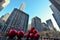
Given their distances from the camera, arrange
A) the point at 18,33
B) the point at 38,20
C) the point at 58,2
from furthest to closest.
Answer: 1. the point at 38,20
2. the point at 58,2
3. the point at 18,33

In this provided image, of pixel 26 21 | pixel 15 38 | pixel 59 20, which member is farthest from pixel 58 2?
pixel 15 38

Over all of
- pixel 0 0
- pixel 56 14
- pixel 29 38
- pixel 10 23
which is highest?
pixel 56 14

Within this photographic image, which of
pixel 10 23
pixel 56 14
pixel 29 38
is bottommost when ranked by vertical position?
pixel 29 38

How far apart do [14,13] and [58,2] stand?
4472cm

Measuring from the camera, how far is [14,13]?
123 meters

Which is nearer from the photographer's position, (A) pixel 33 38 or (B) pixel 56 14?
(A) pixel 33 38

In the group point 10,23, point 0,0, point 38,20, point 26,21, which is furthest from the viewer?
point 38,20

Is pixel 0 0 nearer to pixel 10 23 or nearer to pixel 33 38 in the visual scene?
pixel 10 23

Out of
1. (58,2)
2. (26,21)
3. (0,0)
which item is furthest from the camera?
(26,21)

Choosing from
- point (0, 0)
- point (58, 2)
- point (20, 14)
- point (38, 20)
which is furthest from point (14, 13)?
point (0, 0)

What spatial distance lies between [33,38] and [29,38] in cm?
6

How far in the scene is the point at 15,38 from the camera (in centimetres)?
228

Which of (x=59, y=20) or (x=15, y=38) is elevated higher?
(x=59, y=20)

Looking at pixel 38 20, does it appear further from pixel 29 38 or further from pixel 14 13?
pixel 29 38
